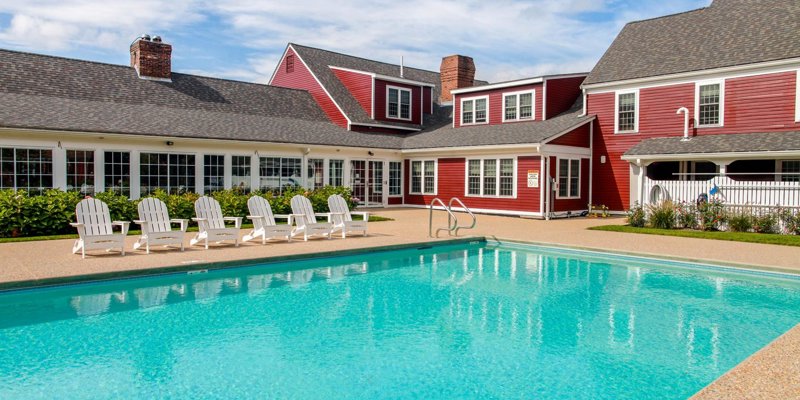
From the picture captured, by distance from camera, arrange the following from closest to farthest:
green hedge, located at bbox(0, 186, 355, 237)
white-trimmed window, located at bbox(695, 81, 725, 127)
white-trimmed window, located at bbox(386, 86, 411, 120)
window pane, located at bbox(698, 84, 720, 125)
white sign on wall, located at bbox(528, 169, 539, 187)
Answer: green hedge, located at bbox(0, 186, 355, 237)
white-trimmed window, located at bbox(695, 81, 725, 127)
window pane, located at bbox(698, 84, 720, 125)
white sign on wall, located at bbox(528, 169, 539, 187)
white-trimmed window, located at bbox(386, 86, 411, 120)

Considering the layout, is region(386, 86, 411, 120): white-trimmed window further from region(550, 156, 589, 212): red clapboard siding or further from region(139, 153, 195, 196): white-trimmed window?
region(139, 153, 195, 196): white-trimmed window

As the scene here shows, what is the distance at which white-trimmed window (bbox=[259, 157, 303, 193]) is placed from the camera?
65.8ft

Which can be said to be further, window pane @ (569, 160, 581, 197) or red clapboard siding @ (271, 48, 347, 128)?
red clapboard siding @ (271, 48, 347, 128)

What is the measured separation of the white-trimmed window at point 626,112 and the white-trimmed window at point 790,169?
4410 millimetres

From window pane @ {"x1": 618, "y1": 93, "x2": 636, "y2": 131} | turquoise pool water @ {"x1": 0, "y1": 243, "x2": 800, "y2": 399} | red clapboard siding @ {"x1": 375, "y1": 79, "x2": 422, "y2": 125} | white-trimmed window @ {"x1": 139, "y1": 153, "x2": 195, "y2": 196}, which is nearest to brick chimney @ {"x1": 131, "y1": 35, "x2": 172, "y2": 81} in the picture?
white-trimmed window @ {"x1": 139, "y1": 153, "x2": 195, "y2": 196}

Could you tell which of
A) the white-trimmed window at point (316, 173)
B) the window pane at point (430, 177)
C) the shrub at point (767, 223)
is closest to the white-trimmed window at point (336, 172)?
the white-trimmed window at point (316, 173)

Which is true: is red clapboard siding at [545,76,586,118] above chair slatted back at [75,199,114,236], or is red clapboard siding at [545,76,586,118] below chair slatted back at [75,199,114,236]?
above

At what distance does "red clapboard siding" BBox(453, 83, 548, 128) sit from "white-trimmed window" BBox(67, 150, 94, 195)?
14.3 m

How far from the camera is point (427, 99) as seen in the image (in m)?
27.9

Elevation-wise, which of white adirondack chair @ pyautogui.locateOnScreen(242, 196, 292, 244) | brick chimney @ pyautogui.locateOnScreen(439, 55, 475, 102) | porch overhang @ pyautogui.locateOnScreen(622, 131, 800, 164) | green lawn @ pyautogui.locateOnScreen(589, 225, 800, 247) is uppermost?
brick chimney @ pyautogui.locateOnScreen(439, 55, 475, 102)

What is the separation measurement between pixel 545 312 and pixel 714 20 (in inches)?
690

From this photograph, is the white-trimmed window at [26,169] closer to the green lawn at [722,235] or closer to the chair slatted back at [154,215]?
the chair slatted back at [154,215]

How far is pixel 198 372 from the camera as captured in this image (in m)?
5.59

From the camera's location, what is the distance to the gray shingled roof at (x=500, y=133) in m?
20.1
